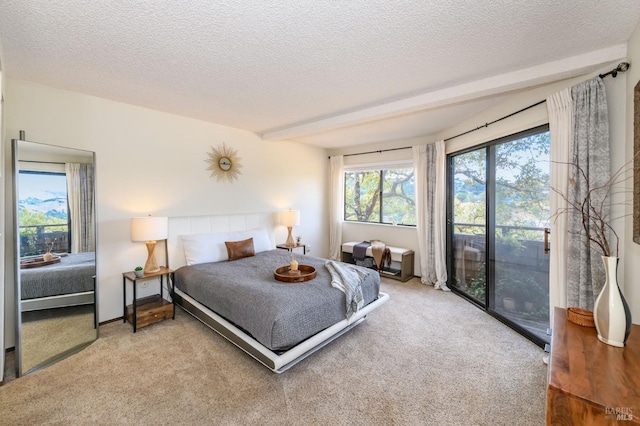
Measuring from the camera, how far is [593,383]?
3.58ft

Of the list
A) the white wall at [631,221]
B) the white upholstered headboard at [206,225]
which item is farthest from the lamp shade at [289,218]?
the white wall at [631,221]

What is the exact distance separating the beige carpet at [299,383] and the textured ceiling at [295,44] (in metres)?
2.41

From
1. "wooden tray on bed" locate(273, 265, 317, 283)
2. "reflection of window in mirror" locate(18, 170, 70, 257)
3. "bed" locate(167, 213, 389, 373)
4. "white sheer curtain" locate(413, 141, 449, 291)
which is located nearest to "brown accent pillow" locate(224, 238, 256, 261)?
"bed" locate(167, 213, 389, 373)

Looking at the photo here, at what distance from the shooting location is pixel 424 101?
2664 mm

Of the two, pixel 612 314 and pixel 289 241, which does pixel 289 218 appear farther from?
pixel 612 314

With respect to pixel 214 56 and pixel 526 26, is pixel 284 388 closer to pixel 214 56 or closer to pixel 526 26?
pixel 214 56

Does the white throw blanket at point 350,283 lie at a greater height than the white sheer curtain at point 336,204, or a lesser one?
lesser

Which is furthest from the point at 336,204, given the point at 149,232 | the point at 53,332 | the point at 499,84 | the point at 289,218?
the point at 53,332

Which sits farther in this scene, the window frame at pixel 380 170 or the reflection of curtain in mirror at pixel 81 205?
the window frame at pixel 380 170

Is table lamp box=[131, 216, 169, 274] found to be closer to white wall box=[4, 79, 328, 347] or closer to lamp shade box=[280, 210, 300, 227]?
white wall box=[4, 79, 328, 347]

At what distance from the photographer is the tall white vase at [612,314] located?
53.2 inches

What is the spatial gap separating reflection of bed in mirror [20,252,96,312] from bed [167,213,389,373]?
0.83 meters

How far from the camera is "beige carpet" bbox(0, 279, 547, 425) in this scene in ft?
5.66

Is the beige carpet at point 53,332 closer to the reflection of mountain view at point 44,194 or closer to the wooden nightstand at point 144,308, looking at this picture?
the wooden nightstand at point 144,308
